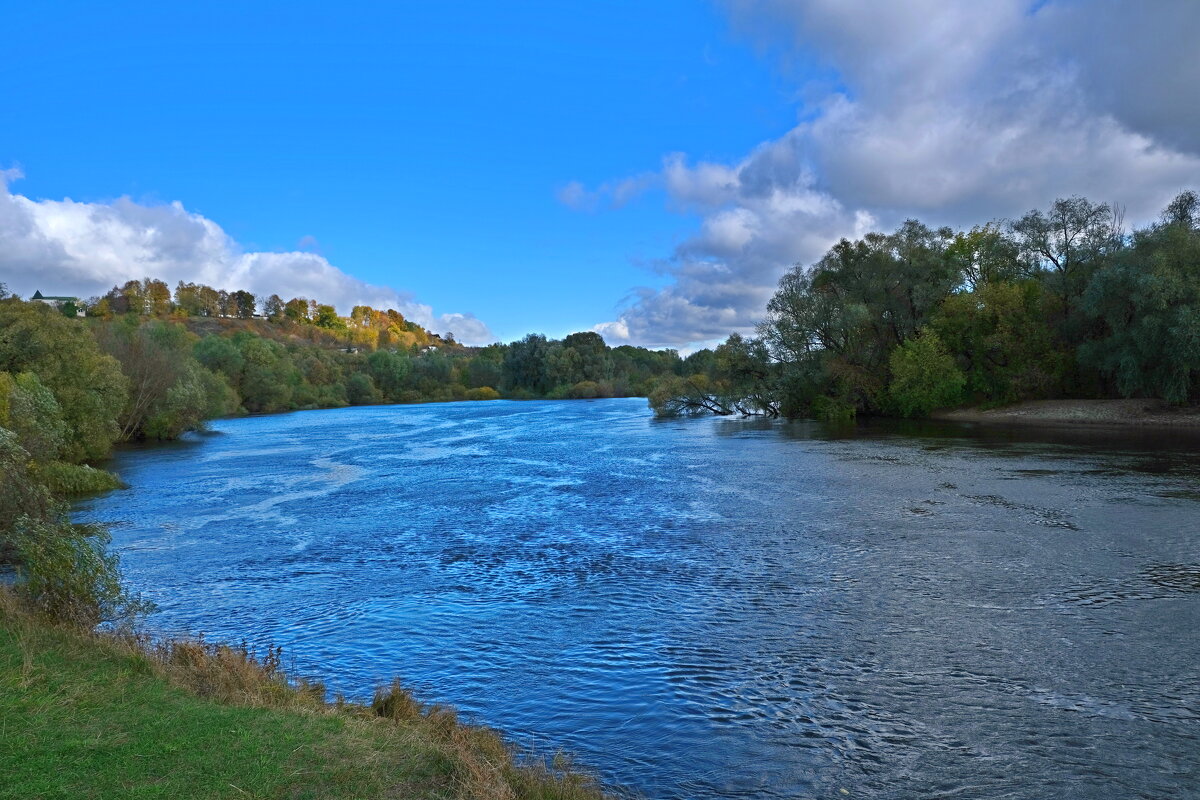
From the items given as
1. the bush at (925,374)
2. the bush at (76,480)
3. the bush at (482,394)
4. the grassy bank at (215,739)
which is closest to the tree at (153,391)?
the bush at (76,480)

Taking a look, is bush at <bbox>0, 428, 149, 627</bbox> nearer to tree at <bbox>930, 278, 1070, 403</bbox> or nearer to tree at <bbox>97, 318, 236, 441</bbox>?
tree at <bbox>97, 318, 236, 441</bbox>

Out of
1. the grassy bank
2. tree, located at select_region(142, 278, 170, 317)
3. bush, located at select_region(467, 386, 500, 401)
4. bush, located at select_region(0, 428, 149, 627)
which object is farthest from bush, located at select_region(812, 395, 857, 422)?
tree, located at select_region(142, 278, 170, 317)

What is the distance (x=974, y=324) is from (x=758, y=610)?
55.6 metres

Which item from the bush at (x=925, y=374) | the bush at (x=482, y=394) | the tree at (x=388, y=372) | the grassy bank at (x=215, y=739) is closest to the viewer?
the grassy bank at (x=215, y=739)

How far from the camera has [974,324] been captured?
62.0 metres

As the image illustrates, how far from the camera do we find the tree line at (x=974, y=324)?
160 feet

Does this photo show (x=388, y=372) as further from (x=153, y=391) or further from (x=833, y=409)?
(x=833, y=409)

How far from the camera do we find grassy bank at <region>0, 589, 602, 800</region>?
647cm

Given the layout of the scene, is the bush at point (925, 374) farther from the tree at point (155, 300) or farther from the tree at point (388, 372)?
the tree at point (155, 300)

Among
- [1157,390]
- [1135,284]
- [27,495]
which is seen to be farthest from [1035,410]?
[27,495]

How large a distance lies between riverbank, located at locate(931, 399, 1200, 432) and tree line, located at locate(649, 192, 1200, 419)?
1102 millimetres

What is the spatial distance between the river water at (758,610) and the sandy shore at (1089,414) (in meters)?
20.5

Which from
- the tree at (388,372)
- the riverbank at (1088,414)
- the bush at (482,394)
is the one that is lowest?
the riverbank at (1088,414)

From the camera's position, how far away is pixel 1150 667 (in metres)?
11.2
